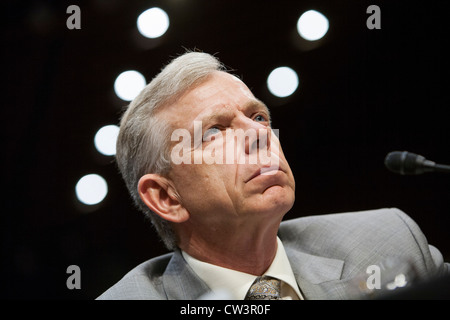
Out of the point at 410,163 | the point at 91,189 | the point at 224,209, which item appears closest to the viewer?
the point at 410,163

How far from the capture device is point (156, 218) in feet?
6.79

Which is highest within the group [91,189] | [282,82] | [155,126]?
[282,82]

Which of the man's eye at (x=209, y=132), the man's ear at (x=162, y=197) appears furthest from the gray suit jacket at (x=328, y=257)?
the man's eye at (x=209, y=132)

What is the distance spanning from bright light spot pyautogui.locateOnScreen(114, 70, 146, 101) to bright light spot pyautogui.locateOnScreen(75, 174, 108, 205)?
1.11 feet

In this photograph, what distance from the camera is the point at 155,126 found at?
1.91 metres

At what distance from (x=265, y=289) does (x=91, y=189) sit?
0.84 meters

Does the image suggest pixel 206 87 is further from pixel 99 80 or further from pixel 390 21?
pixel 390 21

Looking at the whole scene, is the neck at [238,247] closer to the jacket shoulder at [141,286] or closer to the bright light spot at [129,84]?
the jacket shoulder at [141,286]

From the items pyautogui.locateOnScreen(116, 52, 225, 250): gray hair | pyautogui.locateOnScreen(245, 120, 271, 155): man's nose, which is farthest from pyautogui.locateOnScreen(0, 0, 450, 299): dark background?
pyautogui.locateOnScreen(245, 120, 271, 155): man's nose

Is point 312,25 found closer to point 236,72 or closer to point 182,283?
point 236,72

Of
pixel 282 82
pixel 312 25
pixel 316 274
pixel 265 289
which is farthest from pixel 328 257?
pixel 312 25

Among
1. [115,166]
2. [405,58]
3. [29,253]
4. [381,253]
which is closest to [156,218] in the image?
[115,166]

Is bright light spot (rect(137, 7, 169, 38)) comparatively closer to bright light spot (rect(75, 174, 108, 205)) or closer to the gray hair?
the gray hair
